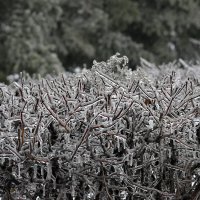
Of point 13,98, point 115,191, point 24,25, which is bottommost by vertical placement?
point 115,191

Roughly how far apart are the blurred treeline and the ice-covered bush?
1053 cm

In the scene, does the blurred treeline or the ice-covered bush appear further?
the blurred treeline

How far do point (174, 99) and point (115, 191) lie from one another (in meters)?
0.53

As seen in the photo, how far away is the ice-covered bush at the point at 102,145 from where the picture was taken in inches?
107

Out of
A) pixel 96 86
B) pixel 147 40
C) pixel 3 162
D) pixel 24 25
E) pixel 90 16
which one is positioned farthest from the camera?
pixel 147 40

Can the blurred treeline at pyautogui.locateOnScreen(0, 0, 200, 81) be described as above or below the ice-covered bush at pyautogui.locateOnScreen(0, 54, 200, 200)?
above

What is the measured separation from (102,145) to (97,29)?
13043 millimetres

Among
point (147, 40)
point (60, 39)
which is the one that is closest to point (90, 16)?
point (60, 39)

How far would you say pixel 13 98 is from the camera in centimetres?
297

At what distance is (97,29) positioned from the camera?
15.6 metres

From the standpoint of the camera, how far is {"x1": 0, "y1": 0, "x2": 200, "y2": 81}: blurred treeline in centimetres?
1349

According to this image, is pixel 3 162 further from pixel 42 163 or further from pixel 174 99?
pixel 174 99

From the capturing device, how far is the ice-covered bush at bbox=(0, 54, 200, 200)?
2.72 m

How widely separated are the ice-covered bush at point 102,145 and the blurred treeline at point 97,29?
10.5 meters
